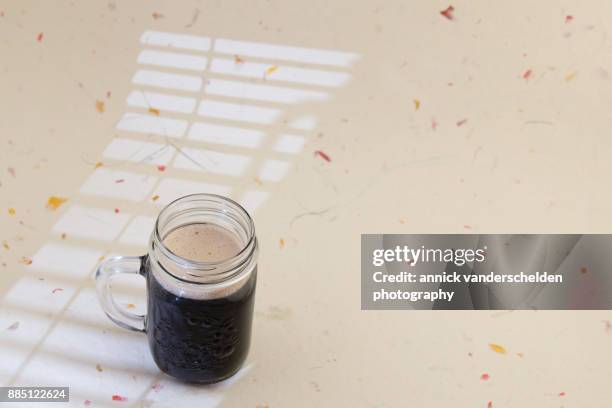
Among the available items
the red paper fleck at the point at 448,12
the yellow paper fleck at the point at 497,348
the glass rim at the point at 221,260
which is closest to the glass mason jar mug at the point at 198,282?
the glass rim at the point at 221,260

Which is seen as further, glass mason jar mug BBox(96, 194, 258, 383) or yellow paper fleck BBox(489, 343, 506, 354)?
yellow paper fleck BBox(489, 343, 506, 354)

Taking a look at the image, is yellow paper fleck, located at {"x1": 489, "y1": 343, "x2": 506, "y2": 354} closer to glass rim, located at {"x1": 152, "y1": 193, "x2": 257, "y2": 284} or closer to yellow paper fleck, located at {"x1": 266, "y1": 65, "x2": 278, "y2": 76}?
glass rim, located at {"x1": 152, "y1": 193, "x2": 257, "y2": 284}

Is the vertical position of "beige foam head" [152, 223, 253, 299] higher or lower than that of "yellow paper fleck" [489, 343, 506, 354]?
higher

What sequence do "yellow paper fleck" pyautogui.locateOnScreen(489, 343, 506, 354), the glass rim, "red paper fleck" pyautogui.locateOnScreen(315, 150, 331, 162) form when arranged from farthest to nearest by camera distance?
"red paper fleck" pyautogui.locateOnScreen(315, 150, 331, 162) < "yellow paper fleck" pyautogui.locateOnScreen(489, 343, 506, 354) < the glass rim

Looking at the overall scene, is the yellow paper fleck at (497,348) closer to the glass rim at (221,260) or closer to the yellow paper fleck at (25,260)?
the glass rim at (221,260)

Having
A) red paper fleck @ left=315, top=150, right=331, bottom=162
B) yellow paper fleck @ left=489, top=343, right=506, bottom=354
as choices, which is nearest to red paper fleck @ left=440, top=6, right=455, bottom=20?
red paper fleck @ left=315, top=150, right=331, bottom=162

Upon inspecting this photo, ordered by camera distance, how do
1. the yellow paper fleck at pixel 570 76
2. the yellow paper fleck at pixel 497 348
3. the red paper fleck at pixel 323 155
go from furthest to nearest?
the yellow paper fleck at pixel 570 76 < the red paper fleck at pixel 323 155 < the yellow paper fleck at pixel 497 348

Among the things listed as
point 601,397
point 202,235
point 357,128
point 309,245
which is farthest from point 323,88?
point 601,397
